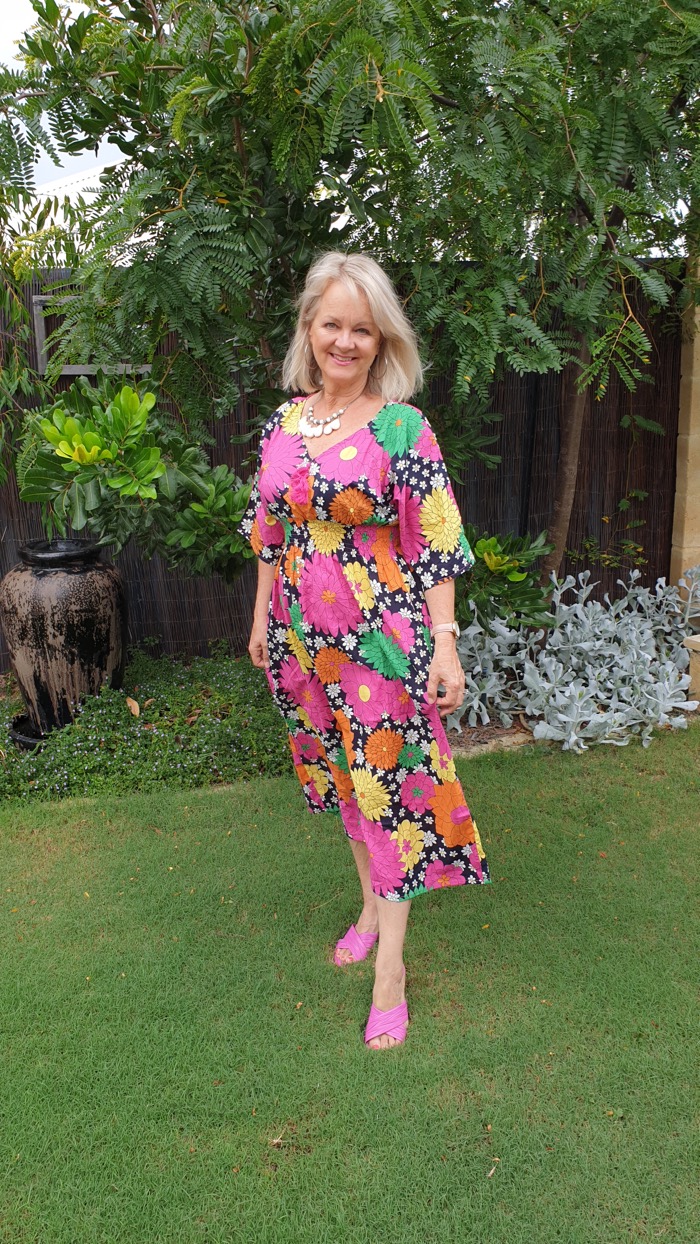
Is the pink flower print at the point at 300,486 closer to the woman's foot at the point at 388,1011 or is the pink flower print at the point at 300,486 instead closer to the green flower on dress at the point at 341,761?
the green flower on dress at the point at 341,761

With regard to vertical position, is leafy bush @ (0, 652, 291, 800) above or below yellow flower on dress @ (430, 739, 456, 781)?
below

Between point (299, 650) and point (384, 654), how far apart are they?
0.25 m

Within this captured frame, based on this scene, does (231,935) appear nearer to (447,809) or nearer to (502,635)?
(447,809)

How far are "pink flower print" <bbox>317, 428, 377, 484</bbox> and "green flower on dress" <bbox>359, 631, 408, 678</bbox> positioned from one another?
38 cm

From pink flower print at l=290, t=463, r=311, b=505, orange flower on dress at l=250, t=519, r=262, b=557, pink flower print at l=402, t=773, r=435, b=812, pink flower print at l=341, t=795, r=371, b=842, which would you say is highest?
pink flower print at l=290, t=463, r=311, b=505

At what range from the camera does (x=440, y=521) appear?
1.98 metres

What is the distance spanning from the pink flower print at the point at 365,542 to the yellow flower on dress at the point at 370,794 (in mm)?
529

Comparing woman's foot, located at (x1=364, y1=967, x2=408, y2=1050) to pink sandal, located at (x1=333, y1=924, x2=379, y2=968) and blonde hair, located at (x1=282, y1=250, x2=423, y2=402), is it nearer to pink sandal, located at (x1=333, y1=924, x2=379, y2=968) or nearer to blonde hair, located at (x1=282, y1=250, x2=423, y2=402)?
pink sandal, located at (x1=333, y1=924, x2=379, y2=968)

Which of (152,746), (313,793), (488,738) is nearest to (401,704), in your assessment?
(313,793)

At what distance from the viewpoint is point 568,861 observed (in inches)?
121

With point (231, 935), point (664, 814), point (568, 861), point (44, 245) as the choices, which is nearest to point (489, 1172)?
point (231, 935)

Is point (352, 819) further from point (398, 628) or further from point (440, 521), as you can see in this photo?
point (440, 521)

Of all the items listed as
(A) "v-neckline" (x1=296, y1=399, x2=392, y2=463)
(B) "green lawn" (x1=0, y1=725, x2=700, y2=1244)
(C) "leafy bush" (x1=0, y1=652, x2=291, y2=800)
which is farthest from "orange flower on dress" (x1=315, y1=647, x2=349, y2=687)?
(C) "leafy bush" (x1=0, y1=652, x2=291, y2=800)

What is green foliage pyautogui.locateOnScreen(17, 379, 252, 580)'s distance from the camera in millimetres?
2830
